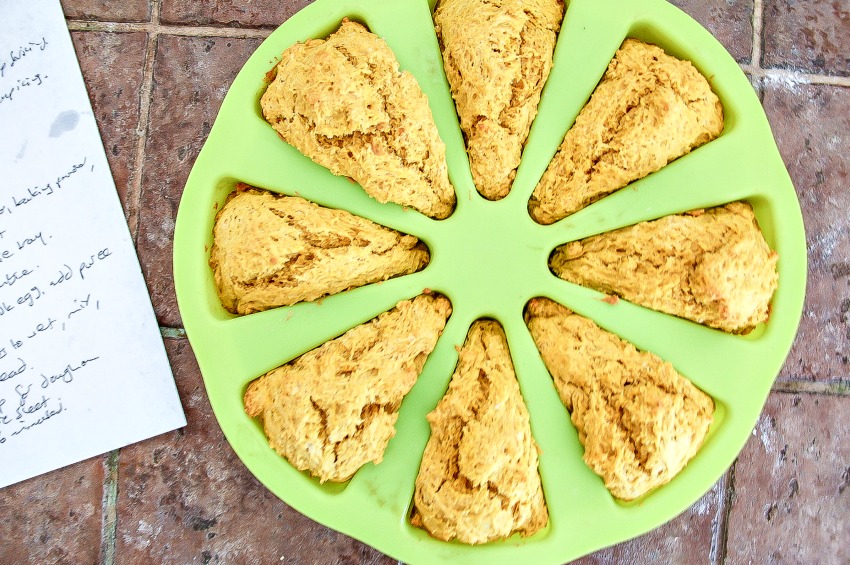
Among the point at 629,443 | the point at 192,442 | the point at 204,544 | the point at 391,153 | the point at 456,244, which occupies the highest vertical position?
the point at 391,153

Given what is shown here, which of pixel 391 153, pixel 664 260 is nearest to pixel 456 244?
pixel 391 153

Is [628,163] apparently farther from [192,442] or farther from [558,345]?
[192,442]

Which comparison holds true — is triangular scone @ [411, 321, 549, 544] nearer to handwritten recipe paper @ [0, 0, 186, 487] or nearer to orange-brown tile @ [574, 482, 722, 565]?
orange-brown tile @ [574, 482, 722, 565]

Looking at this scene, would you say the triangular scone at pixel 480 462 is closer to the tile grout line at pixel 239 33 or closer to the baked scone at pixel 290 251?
the baked scone at pixel 290 251

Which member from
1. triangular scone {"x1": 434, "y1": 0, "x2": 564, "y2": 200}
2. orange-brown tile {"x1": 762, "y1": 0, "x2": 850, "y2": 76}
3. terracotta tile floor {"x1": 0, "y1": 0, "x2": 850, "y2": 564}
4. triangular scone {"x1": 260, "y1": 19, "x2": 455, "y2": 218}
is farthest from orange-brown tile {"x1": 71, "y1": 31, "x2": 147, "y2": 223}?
orange-brown tile {"x1": 762, "y1": 0, "x2": 850, "y2": 76}

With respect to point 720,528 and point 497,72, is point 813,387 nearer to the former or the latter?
point 720,528

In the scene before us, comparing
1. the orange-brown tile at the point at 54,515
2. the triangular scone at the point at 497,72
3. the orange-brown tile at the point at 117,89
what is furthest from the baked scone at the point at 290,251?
the orange-brown tile at the point at 54,515
